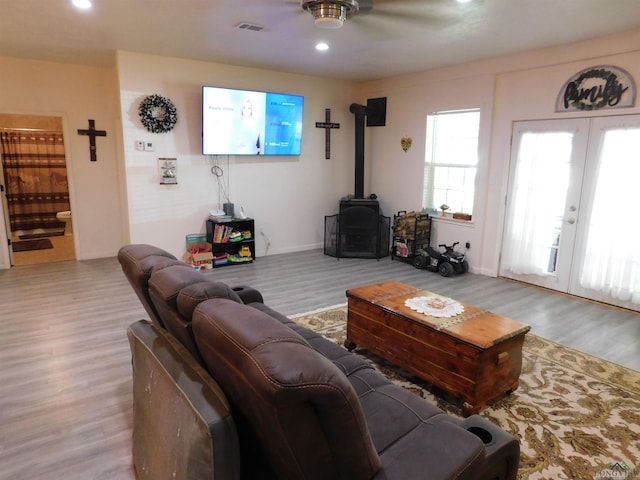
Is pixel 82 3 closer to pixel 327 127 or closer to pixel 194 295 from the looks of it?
pixel 194 295

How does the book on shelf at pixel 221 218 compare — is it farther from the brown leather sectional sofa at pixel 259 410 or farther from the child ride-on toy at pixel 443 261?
the brown leather sectional sofa at pixel 259 410

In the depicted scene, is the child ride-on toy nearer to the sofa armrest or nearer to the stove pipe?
the stove pipe

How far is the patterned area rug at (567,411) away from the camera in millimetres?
2055

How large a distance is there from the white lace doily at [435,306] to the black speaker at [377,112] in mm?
4305

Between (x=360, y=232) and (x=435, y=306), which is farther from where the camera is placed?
(x=360, y=232)

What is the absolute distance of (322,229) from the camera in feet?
22.6

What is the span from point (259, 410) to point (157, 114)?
4854 mm

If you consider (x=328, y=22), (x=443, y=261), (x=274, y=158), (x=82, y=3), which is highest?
(x=82, y=3)

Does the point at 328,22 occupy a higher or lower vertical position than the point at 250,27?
lower

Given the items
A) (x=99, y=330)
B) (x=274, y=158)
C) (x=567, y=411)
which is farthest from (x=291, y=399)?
(x=274, y=158)

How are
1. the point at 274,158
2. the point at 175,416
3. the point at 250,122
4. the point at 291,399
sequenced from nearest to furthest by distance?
the point at 291,399
the point at 175,416
the point at 250,122
the point at 274,158

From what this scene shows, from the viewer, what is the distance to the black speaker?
21.4ft

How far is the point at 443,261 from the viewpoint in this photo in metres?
5.33

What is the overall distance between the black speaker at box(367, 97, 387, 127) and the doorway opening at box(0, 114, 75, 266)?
565 cm
